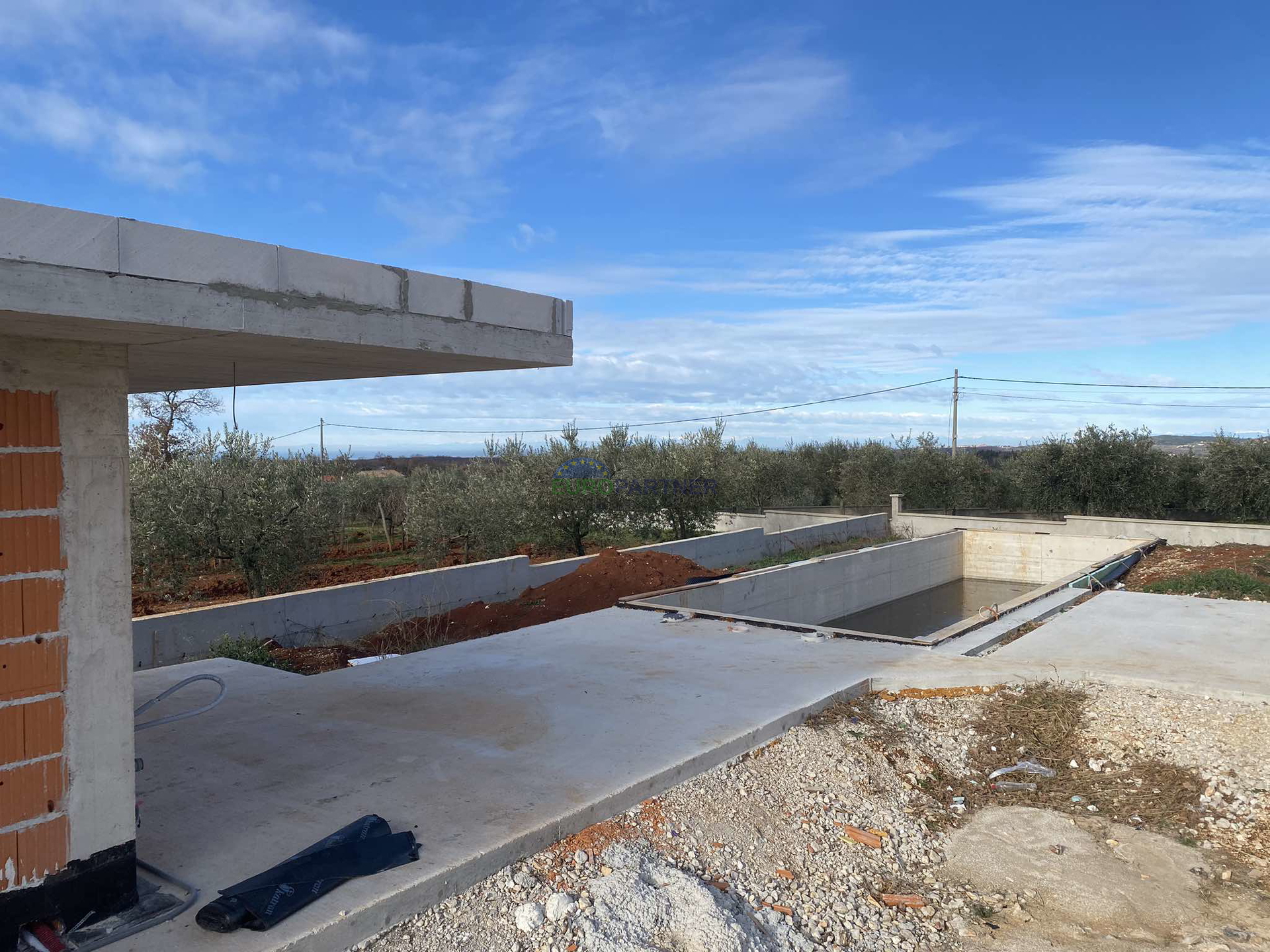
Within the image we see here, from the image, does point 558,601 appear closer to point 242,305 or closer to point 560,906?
point 560,906

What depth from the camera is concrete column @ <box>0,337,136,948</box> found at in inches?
128

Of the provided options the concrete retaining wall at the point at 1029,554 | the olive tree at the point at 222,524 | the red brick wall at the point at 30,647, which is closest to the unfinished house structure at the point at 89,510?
the red brick wall at the point at 30,647

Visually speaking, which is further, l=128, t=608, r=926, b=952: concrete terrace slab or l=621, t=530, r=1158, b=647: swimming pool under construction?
l=621, t=530, r=1158, b=647: swimming pool under construction

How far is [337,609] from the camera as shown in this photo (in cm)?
1100

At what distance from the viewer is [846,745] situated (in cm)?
600

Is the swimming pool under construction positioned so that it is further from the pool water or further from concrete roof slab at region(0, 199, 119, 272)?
concrete roof slab at region(0, 199, 119, 272)

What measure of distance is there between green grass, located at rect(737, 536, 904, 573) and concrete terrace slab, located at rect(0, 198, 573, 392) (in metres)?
14.6

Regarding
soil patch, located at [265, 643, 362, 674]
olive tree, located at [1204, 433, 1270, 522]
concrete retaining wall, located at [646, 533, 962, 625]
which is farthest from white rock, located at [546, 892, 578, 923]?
olive tree, located at [1204, 433, 1270, 522]

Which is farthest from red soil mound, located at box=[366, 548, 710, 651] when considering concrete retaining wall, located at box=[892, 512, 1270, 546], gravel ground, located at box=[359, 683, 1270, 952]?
concrete retaining wall, located at box=[892, 512, 1270, 546]

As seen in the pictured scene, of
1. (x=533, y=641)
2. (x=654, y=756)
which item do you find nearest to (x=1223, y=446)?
(x=533, y=641)

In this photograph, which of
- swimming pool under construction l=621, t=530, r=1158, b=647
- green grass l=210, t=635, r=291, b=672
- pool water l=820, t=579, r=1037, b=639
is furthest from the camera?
pool water l=820, t=579, r=1037, b=639

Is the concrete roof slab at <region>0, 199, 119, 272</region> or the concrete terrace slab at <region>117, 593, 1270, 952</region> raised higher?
the concrete roof slab at <region>0, 199, 119, 272</region>

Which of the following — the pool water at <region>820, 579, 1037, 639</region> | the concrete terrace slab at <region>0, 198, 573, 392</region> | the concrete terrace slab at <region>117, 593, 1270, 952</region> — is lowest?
the pool water at <region>820, 579, 1037, 639</region>

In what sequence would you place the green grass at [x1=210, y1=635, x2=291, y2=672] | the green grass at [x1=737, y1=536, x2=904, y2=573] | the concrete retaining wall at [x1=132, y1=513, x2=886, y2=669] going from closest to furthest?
the green grass at [x1=210, y1=635, x2=291, y2=672] < the concrete retaining wall at [x1=132, y1=513, x2=886, y2=669] < the green grass at [x1=737, y1=536, x2=904, y2=573]
